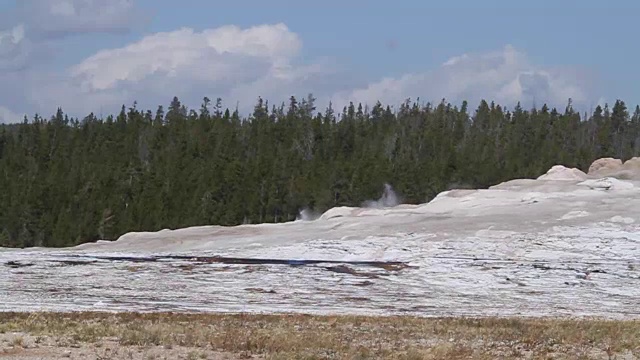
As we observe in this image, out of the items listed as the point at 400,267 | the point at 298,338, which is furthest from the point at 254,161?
the point at 298,338

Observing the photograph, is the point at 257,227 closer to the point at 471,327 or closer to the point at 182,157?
the point at 471,327

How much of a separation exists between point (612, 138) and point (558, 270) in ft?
467

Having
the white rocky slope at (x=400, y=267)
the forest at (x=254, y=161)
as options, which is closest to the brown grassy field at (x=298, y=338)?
the white rocky slope at (x=400, y=267)

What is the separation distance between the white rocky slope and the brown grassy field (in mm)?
5323

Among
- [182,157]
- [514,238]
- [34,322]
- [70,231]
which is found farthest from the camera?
[182,157]

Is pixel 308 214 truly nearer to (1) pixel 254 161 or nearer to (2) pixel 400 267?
(1) pixel 254 161

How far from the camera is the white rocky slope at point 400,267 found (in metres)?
32.2

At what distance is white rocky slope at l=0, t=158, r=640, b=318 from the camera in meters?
32.2

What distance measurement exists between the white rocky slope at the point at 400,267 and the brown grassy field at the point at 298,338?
532 centimetres

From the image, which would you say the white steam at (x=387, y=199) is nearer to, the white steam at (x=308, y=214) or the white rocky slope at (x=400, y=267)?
the white steam at (x=308, y=214)

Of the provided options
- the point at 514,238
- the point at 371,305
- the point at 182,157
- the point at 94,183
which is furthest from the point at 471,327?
the point at 182,157

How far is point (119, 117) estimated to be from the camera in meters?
188

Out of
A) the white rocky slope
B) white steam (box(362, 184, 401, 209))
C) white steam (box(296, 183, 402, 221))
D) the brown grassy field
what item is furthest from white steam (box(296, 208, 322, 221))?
the brown grassy field

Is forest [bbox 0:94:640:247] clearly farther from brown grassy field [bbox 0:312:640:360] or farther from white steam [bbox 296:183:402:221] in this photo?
brown grassy field [bbox 0:312:640:360]
